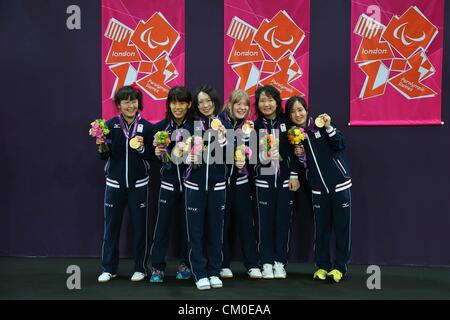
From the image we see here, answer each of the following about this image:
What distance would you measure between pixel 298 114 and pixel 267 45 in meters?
0.99

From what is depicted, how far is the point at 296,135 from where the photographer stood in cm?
384

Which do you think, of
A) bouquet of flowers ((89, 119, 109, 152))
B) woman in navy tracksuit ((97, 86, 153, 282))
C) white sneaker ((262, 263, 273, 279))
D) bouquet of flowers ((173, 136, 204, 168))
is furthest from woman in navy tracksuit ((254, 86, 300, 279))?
bouquet of flowers ((89, 119, 109, 152))

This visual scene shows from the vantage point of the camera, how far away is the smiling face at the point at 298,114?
12.9 feet

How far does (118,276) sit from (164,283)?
19.1 inches

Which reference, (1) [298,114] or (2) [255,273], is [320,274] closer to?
(2) [255,273]

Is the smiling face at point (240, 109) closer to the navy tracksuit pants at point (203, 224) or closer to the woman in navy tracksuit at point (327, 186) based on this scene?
→ the woman in navy tracksuit at point (327, 186)

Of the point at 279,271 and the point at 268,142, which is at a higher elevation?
the point at 268,142

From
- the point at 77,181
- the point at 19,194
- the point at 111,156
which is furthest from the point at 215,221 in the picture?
the point at 19,194

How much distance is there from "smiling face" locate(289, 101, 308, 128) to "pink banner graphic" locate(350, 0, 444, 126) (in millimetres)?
770

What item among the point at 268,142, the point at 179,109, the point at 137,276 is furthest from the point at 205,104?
the point at 137,276

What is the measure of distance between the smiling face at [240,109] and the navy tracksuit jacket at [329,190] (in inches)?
21.4

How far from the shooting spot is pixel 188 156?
3.65 meters

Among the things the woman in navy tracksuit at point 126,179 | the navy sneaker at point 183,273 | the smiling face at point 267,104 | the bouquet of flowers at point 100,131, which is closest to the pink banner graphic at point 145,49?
the woman in navy tracksuit at point 126,179

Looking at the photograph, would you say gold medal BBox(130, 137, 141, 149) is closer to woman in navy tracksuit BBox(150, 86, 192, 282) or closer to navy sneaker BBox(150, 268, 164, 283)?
woman in navy tracksuit BBox(150, 86, 192, 282)
